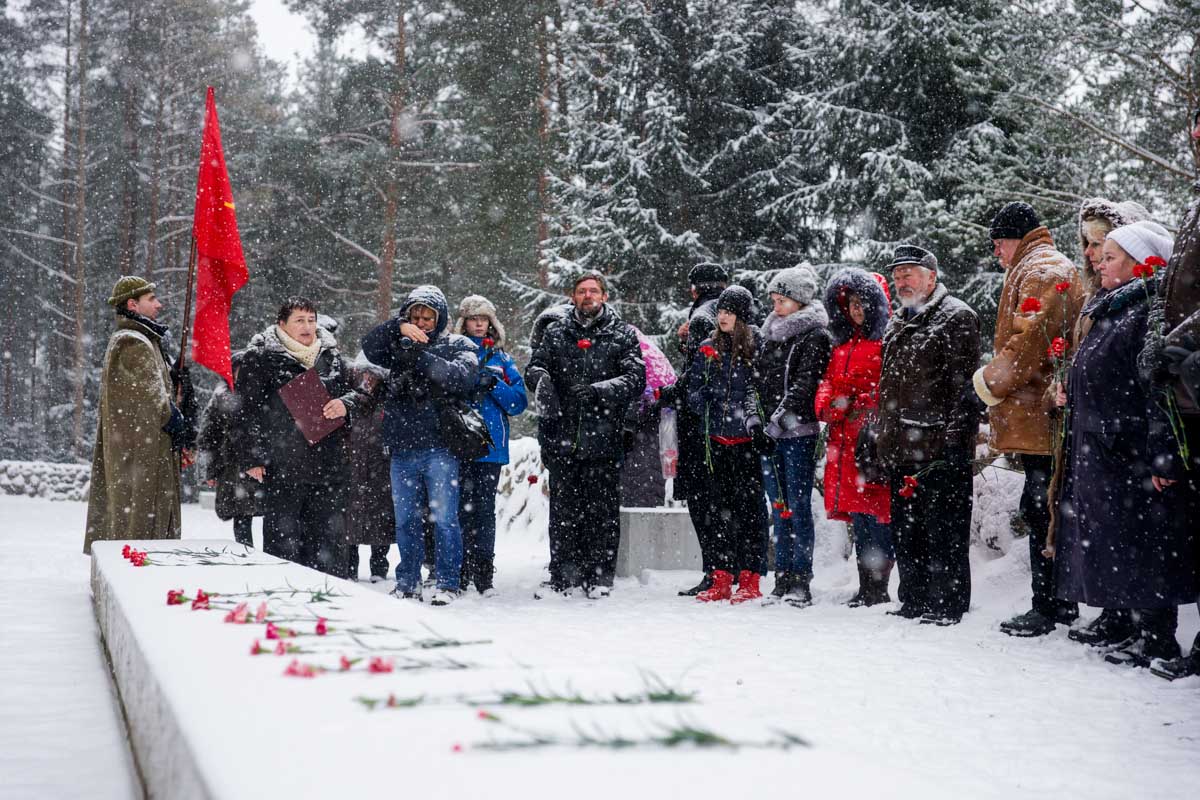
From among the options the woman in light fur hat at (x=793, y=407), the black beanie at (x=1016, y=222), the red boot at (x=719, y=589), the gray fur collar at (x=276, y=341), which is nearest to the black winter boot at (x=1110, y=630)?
the woman in light fur hat at (x=793, y=407)

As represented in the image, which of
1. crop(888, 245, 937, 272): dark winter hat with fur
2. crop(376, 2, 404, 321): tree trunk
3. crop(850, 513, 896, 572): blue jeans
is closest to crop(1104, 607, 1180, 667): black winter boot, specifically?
crop(850, 513, 896, 572): blue jeans

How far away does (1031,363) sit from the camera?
200 inches

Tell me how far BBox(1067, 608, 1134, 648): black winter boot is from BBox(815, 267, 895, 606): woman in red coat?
129 cm

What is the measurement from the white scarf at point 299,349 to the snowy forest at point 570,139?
23.1 feet

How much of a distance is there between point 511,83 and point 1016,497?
15951mm

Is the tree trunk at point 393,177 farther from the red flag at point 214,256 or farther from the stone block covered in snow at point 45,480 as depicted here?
the red flag at point 214,256

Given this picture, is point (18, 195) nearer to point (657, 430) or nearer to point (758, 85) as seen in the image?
point (758, 85)

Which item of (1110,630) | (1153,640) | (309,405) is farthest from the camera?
(309,405)

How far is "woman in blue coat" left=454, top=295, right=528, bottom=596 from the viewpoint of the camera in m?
6.67

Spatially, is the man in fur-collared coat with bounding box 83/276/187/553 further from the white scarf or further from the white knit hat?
the white knit hat

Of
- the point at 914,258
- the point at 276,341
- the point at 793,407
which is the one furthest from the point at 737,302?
the point at 276,341

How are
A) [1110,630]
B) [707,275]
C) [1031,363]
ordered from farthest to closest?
[707,275] → [1031,363] → [1110,630]

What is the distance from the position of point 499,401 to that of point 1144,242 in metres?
3.89

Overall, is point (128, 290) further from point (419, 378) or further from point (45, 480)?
point (45, 480)
